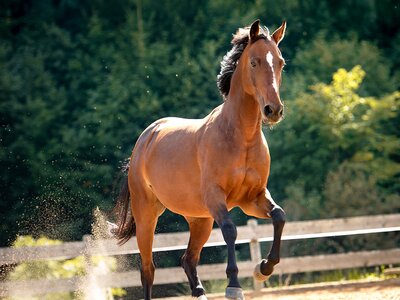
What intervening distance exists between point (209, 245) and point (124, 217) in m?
3.14

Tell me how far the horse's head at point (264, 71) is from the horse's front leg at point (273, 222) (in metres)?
0.83

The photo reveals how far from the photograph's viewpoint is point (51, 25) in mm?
17750

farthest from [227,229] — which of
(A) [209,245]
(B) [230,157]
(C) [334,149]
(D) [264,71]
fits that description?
(C) [334,149]

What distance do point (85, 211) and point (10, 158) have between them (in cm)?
382

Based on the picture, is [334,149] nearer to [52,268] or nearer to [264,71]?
[52,268]

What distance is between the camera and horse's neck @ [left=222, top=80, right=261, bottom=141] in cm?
626

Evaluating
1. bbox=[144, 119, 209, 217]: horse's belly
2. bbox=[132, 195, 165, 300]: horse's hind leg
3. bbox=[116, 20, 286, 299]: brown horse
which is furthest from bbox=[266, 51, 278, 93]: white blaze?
bbox=[132, 195, 165, 300]: horse's hind leg

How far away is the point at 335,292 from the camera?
10383 mm

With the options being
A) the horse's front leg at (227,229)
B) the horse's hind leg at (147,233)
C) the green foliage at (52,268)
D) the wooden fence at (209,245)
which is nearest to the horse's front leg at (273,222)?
the horse's front leg at (227,229)

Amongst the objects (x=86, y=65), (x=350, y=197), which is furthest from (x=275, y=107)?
(x=86, y=65)

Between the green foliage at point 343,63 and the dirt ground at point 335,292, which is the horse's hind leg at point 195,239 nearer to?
the dirt ground at point 335,292

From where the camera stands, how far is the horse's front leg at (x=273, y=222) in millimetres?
6160

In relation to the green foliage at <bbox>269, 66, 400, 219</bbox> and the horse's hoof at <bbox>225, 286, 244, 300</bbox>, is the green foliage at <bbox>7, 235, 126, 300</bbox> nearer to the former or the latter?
the green foliage at <bbox>269, 66, 400, 219</bbox>

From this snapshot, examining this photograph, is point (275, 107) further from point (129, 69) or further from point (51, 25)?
point (51, 25)
